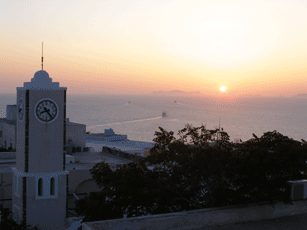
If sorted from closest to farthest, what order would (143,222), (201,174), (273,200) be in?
(143,222) → (273,200) → (201,174)

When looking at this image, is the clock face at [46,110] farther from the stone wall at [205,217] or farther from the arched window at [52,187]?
the stone wall at [205,217]

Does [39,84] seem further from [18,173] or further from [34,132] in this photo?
[18,173]

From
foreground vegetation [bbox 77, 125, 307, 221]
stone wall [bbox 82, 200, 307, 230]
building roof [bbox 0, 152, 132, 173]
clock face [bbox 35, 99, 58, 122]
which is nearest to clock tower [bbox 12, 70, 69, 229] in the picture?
clock face [bbox 35, 99, 58, 122]

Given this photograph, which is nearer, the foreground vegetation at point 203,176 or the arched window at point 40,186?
the foreground vegetation at point 203,176

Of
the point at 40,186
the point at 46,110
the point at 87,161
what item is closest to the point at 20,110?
the point at 46,110

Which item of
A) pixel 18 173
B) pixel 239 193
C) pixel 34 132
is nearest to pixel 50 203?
pixel 18 173

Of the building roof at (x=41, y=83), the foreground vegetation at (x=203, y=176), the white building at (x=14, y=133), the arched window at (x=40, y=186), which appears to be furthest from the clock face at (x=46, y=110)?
the white building at (x=14, y=133)

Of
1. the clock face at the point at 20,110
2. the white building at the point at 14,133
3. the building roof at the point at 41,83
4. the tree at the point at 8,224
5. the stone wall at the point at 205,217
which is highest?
the building roof at the point at 41,83
